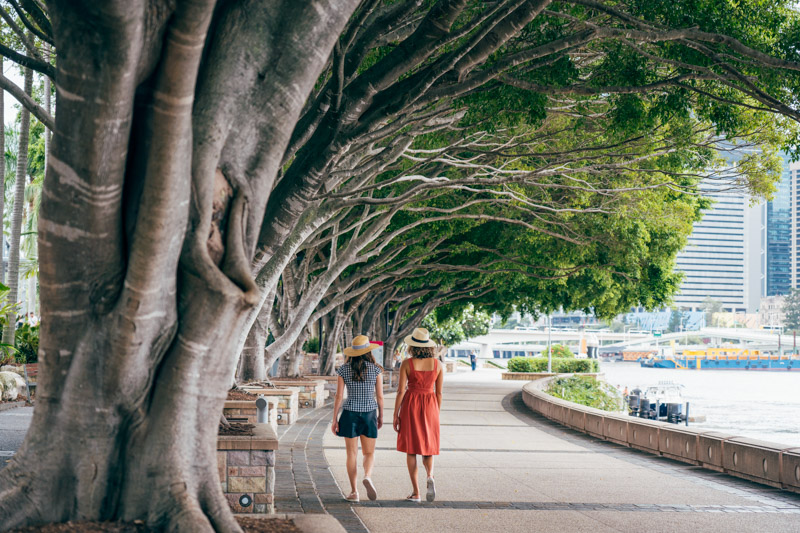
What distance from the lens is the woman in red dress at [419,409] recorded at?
7.56 m

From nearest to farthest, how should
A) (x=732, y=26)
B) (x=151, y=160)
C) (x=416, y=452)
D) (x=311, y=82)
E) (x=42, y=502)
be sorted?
(x=151, y=160) < (x=42, y=502) < (x=311, y=82) < (x=416, y=452) < (x=732, y=26)

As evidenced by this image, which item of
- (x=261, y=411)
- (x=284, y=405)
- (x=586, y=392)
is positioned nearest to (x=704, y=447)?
(x=261, y=411)

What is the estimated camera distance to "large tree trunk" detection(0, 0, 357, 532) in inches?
139

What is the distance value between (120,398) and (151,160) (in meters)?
1.23

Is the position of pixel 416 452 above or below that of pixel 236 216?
below

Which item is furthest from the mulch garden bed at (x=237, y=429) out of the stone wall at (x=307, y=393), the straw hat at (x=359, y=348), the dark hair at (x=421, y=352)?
the stone wall at (x=307, y=393)

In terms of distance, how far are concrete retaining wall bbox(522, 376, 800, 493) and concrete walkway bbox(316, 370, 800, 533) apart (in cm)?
17

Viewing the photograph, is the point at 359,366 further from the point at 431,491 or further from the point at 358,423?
the point at 431,491

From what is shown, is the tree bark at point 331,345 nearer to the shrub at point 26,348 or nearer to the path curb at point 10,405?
the shrub at point 26,348

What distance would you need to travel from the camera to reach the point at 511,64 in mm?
7859

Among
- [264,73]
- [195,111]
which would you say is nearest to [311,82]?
[264,73]

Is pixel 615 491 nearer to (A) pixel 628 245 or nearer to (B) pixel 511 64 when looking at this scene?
(B) pixel 511 64

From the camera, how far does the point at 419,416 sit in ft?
25.2

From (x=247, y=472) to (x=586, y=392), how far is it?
23.9 meters
